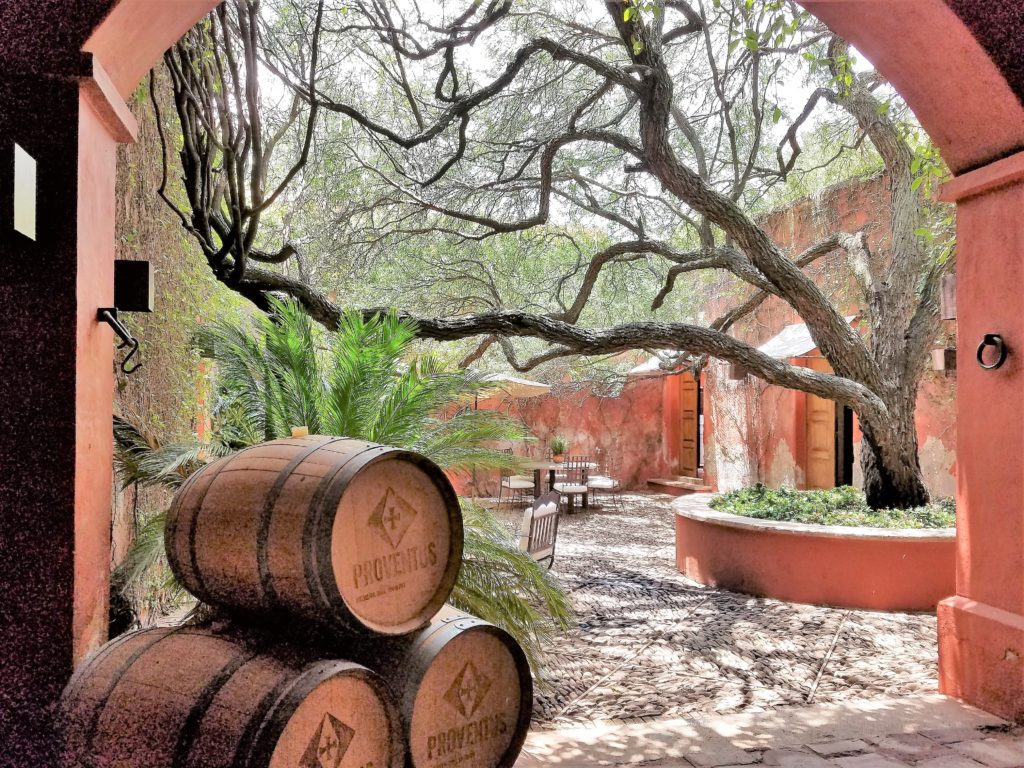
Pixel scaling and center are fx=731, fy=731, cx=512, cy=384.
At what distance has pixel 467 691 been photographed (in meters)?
2.14

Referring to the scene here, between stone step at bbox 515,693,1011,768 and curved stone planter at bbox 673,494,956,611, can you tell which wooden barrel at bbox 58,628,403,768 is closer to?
stone step at bbox 515,693,1011,768

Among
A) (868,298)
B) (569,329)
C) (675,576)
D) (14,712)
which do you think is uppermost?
(868,298)

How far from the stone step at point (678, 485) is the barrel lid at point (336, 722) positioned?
12388mm

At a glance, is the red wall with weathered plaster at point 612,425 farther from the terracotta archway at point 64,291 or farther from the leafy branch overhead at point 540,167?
the terracotta archway at point 64,291

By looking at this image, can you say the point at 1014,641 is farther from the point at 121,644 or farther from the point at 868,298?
the point at 868,298

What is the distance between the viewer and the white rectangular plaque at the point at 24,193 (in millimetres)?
2033

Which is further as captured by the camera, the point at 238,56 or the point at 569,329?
the point at 569,329

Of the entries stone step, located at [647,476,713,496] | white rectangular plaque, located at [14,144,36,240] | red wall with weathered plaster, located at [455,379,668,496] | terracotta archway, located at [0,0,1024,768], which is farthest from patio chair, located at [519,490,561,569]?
red wall with weathered plaster, located at [455,379,668,496]

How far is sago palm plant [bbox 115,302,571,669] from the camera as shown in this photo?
141 inches

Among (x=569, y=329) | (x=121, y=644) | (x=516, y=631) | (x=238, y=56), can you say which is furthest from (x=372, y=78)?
(x=121, y=644)

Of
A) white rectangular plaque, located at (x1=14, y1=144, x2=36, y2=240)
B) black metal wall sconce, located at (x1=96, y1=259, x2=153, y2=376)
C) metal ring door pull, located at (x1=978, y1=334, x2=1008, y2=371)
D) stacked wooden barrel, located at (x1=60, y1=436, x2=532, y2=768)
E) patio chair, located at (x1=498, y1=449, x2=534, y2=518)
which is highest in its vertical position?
white rectangular plaque, located at (x1=14, y1=144, x2=36, y2=240)

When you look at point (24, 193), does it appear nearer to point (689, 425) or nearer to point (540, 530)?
point (540, 530)

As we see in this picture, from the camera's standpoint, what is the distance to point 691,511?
692cm

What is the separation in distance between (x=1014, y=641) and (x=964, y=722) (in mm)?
416
